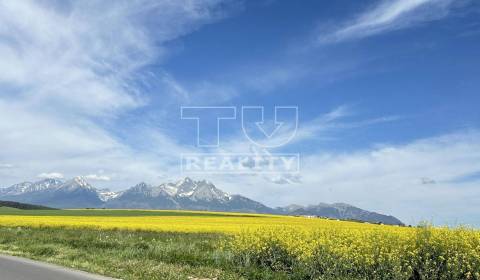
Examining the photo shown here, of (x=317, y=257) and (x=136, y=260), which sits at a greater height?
(x=317, y=257)

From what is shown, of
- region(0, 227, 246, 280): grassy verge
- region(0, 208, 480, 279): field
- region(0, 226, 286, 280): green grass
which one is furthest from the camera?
region(0, 227, 246, 280): grassy verge

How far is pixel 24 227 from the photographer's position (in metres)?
51.1

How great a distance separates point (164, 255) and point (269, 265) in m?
5.49

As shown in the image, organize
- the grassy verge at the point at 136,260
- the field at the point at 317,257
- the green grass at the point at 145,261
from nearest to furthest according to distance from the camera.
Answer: the field at the point at 317,257 < the green grass at the point at 145,261 < the grassy verge at the point at 136,260

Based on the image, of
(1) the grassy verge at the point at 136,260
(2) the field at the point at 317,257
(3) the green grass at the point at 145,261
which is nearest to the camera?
(2) the field at the point at 317,257

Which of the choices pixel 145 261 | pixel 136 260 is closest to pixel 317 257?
pixel 145 261

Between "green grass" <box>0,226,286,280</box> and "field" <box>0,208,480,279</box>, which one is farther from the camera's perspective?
"green grass" <box>0,226,286,280</box>

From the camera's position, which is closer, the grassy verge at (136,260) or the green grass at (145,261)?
the green grass at (145,261)

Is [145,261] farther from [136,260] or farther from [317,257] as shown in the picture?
[317,257]

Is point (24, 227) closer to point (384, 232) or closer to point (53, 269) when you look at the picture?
point (53, 269)

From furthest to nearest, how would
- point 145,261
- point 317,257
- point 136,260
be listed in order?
1. point 136,260
2. point 145,261
3. point 317,257

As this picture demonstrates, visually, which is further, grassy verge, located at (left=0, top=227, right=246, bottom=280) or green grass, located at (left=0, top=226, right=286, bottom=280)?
grassy verge, located at (left=0, top=227, right=246, bottom=280)

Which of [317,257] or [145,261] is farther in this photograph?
[145,261]

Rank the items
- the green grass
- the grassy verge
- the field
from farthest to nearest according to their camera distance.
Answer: the grassy verge, the green grass, the field
